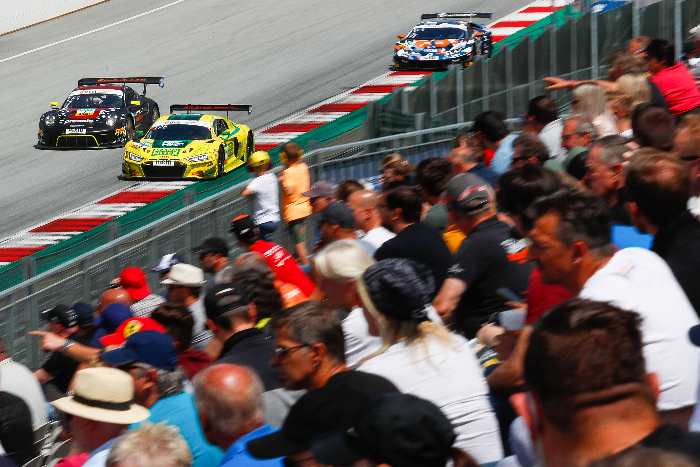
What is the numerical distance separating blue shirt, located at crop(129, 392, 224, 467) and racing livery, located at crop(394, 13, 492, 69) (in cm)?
2319

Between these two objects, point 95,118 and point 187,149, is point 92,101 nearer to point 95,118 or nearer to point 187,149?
point 95,118

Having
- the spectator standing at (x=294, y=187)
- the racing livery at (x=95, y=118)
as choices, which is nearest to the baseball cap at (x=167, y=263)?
the spectator standing at (x=294, y=187)

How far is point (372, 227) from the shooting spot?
674cm

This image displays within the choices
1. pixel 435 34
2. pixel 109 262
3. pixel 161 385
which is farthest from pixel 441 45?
pixel 161 385

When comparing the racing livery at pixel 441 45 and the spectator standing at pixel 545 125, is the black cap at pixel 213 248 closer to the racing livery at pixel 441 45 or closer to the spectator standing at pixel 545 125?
the spectator standing at pixel 545 125

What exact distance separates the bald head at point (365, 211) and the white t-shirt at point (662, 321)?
3.32 meters

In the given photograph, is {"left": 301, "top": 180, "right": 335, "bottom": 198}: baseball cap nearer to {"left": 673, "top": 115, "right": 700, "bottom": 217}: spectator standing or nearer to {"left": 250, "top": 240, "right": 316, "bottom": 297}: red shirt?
{"left": 250, "top": 240, "right": 316, "bottom": 297}: red shirt

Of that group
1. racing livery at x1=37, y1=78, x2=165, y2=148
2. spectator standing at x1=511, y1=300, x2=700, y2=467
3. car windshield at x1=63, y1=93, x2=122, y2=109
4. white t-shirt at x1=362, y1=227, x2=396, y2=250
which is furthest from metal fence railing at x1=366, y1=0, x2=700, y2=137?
spectator standing at x1=511, y1=300, x2=700, y2=467

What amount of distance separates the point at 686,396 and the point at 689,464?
1842 millimetres

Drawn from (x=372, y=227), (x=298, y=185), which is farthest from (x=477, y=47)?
(x=372, y=227)

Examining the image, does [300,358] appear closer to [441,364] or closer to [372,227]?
[441,364]

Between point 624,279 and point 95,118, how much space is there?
20410 mm

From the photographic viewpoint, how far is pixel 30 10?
36.9 meters

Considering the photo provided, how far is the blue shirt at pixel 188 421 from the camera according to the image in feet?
12.9
